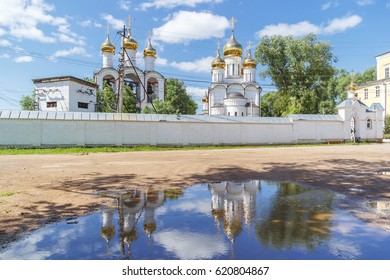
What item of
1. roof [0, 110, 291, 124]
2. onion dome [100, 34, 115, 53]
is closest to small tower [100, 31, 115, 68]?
onion dome [100, 34, 115, 53]

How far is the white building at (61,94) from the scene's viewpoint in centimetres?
3372

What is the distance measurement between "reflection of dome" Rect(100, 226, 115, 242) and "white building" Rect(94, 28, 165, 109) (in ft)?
121

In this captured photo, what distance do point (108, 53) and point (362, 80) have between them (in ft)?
182

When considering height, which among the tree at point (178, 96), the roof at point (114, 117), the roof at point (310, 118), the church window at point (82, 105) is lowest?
the roof at point (114, 117)

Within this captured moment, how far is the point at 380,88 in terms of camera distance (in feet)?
145

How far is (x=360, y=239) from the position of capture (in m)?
3.86

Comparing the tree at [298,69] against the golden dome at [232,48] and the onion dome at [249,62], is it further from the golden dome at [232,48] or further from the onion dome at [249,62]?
the golden dome at [232,48]

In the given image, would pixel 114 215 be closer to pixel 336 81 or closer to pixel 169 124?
pixel 169 124

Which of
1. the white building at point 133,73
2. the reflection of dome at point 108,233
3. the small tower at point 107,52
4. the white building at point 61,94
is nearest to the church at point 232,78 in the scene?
the white building at point 133,73

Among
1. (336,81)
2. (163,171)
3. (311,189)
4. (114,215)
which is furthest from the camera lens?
(336,81)

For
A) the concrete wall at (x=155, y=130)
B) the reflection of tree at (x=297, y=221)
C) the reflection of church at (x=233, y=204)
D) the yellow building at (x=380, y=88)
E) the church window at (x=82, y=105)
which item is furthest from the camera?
the yellow building at (x=380, y=88)

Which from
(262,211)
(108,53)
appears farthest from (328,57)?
(262,211)

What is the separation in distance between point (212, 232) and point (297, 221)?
5.23 ft

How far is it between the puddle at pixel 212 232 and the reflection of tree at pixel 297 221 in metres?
0.01
